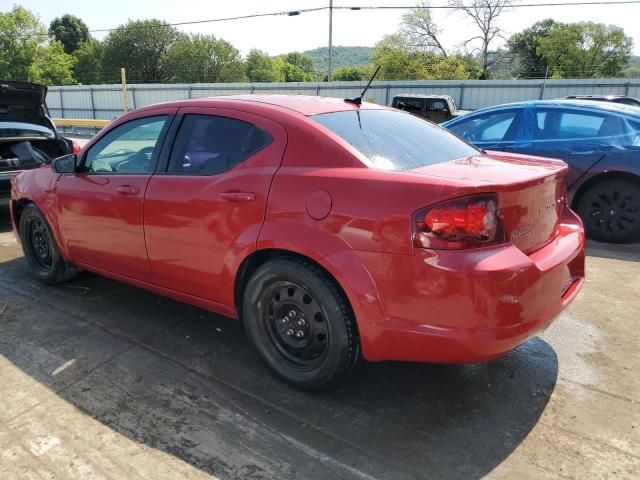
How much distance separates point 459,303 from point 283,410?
3.64 feet

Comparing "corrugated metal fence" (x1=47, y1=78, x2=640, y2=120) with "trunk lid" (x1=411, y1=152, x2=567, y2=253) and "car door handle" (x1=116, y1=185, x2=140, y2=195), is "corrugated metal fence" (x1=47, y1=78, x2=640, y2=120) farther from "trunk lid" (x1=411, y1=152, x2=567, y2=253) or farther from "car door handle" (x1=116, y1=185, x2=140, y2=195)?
"trunk lid" (x1=411, y1=152, x2=567, y2=253)

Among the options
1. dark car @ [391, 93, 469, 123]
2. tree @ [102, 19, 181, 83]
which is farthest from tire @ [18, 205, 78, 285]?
tree @ [102, 19, 181, 83]

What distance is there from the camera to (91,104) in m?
31.2

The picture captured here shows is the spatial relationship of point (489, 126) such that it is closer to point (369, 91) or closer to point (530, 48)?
point (369, 91)

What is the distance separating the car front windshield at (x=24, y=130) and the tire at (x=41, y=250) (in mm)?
2728

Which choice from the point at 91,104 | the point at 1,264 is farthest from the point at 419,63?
the point at 1,264

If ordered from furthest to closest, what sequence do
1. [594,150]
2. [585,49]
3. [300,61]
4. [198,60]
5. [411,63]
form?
[300,61], [198,60], [585,49], [411,63], [594,150]

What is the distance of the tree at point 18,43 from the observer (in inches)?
2104

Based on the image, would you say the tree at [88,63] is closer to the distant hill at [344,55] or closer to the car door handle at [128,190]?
the car door handle at [128,190]

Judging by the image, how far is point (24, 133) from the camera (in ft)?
22.6

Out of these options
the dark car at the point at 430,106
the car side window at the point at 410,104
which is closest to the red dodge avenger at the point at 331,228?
the dark car at the point at 430,106

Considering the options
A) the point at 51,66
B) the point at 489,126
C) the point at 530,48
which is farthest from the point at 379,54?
the point at 489,126

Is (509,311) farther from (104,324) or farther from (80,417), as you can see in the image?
(104,324)

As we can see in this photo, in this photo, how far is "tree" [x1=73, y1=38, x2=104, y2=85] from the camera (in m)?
80.1
